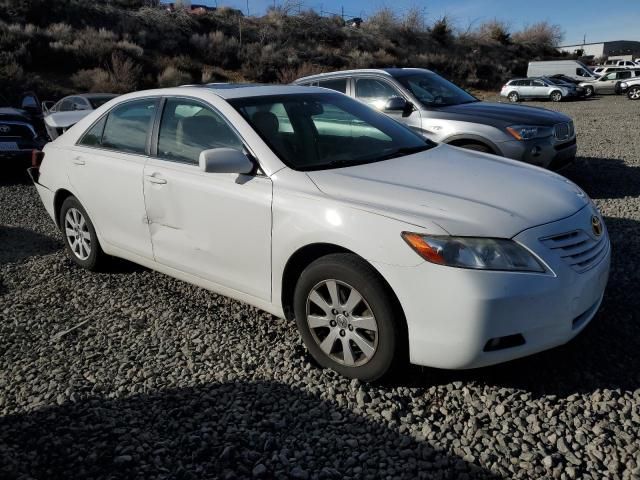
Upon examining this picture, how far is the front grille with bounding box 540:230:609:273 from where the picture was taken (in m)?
2.74

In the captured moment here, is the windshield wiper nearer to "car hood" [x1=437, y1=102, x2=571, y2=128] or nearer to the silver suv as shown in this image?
the silver suv

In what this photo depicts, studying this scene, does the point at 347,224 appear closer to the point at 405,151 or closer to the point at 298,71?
the point at 405,151

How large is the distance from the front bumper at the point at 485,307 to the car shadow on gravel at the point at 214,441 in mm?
479

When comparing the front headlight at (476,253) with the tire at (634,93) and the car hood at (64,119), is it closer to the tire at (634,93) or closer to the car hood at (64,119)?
the car hood at (64,119)

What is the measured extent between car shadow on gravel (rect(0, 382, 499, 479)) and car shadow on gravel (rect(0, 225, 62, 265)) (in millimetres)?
3170

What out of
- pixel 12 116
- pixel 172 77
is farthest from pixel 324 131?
pixel 172 77

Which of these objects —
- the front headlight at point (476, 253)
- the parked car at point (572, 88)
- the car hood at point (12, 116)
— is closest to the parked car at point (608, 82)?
the parked car at point (572, 88)

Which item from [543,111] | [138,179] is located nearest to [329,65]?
[543,111]

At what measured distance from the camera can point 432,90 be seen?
7652 mm

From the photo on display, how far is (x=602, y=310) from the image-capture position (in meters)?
3.72

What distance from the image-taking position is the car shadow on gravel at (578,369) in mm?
2945

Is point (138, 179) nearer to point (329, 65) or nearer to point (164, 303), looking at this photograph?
point (164, 303)

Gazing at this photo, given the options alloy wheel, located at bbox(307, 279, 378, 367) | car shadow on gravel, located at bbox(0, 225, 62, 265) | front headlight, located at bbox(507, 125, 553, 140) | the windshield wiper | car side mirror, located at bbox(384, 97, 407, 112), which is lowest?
car shadow on gravel, located at bbox(0, 225, 62, 265)

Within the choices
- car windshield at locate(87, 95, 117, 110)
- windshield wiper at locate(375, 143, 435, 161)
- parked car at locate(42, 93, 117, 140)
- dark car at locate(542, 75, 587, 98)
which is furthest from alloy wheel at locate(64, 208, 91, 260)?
dark car at locate(542, 75, 587, 98)
